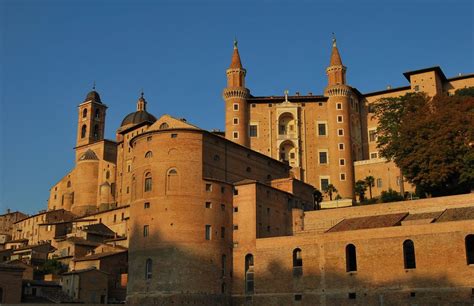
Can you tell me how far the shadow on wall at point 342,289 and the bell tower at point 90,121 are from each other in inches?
2160

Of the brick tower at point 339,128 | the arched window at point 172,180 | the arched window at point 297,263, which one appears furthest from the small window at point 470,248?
the brick tower at point 339,128

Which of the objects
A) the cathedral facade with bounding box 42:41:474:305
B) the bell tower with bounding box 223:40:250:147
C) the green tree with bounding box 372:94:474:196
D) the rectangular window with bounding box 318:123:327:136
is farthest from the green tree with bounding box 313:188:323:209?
the green tree with bounding box 372:94:474:196

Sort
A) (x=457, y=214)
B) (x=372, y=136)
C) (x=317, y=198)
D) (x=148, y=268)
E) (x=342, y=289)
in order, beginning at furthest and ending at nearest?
(x=372, y=136), (x=317, y=198), (x=148, y=268), (x=457, y=214), (x=342, y=289)

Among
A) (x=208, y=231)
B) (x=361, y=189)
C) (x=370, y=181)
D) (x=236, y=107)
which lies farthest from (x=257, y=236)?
(x=236, y=107)

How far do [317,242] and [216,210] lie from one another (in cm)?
921

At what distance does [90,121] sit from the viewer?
98.9 meters

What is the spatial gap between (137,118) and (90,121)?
9.54 metres

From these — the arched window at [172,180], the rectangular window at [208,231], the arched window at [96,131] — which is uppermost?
the arched window at [96,131]

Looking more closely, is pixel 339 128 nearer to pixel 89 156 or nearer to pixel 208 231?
pixel 208 231

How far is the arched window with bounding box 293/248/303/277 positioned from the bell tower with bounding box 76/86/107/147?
2263 inches

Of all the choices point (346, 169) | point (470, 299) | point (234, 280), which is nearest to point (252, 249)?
point (234, 280)

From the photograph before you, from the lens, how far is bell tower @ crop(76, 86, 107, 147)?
98438mm

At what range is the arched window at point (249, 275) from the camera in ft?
163

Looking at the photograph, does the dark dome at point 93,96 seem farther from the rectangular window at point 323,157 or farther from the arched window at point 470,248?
the arched window at point 470,248
